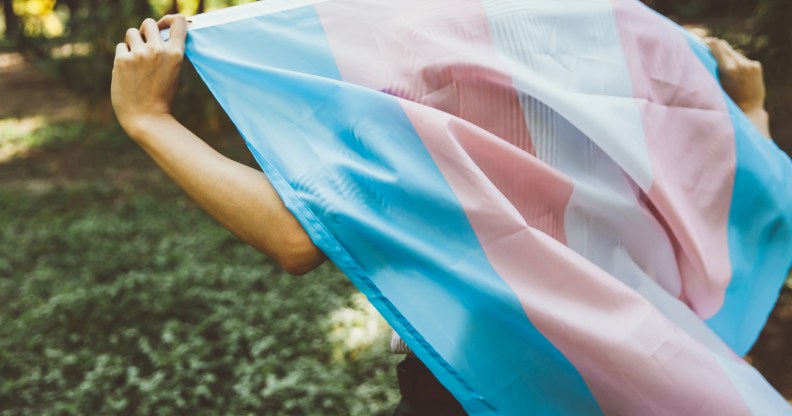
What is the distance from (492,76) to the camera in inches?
45.8

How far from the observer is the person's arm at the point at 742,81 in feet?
5.35

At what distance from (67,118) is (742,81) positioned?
902cm

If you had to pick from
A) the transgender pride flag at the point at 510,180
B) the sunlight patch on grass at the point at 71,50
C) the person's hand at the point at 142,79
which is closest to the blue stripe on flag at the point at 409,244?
Answer: the transgender pride flag at the point at 510,180

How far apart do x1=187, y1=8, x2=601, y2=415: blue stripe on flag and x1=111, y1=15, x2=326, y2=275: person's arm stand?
30 millimetres

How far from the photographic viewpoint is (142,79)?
1.15m

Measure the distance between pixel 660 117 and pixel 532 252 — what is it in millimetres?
410

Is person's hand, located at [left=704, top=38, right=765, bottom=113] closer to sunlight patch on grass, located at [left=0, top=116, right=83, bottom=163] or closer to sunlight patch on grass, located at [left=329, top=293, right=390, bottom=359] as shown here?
sunlight patch on grass, located at [left=329, top=293, right=390, bottom=359]

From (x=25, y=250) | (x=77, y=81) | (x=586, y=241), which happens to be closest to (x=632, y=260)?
(x=586, y=241)

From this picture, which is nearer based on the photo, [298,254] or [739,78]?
[298,254]

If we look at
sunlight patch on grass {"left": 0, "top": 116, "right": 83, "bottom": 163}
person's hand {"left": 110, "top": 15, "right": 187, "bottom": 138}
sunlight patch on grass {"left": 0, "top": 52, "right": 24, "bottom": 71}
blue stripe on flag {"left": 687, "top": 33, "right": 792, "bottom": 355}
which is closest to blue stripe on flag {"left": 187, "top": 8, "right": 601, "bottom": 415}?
person's hand {"left": 110, "top": 15, "right": 187, "bottom": 138}

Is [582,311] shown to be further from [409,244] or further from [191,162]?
[191,162]

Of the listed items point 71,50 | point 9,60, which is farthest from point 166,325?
point 9,60

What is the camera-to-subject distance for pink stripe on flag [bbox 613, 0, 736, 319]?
4.20 feet

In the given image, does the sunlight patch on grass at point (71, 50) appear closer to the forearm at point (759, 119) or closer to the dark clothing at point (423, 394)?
the dark clothing at point (423, 394)
